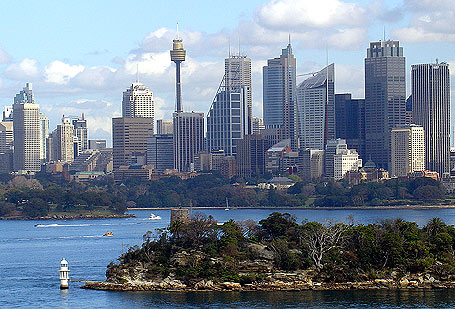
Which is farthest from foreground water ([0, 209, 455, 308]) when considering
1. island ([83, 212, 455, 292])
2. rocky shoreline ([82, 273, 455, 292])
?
island ([83, 212, 455, 292])

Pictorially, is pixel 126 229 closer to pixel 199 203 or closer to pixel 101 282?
pixel 101 282

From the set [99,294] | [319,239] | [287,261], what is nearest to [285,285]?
[287,261]

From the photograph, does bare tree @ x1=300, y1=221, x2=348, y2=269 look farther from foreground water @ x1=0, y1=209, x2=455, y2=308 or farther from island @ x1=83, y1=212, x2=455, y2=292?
foreground water @ x1=0, y1=209, x2=455, y2=308

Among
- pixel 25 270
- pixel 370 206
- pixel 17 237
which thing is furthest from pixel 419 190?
pixel 25 270

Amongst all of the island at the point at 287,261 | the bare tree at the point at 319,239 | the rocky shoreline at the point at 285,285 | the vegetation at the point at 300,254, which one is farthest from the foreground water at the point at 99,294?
the bare tree at the point at 319,239

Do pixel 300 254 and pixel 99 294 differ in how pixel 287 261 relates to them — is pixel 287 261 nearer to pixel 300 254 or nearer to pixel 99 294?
pixel 300 254

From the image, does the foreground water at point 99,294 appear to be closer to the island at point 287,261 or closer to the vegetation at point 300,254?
the island at point 287,261
